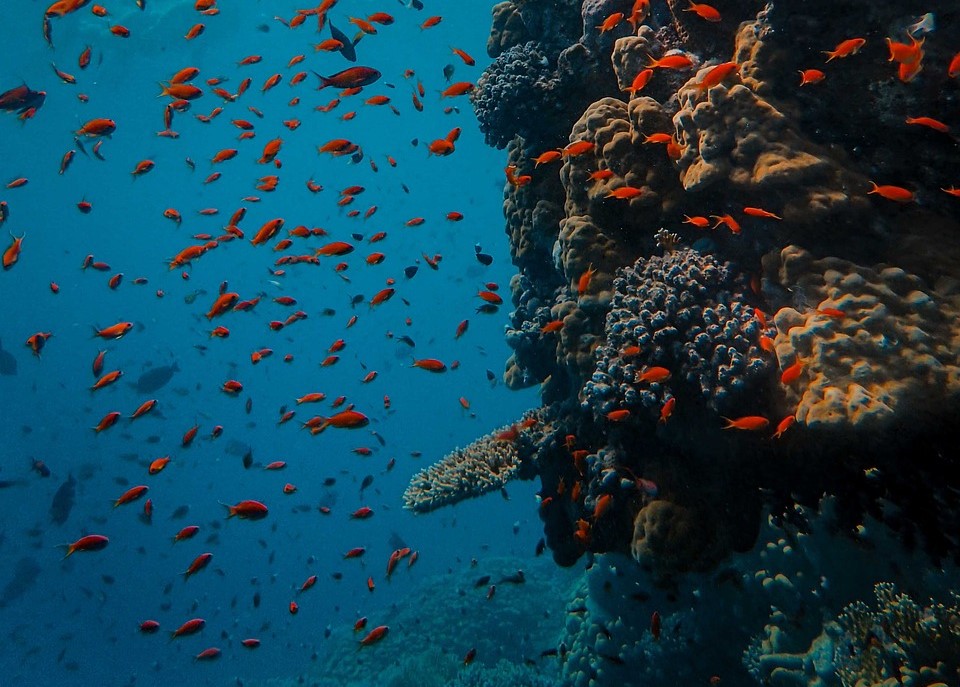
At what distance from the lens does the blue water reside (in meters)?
35.5

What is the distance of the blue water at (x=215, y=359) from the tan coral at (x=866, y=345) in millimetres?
9676

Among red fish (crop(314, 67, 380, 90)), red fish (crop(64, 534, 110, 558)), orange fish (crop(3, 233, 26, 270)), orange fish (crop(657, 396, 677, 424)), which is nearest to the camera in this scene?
orange fish (crop(657, 396, 677, 424))

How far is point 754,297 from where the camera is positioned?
194 inches

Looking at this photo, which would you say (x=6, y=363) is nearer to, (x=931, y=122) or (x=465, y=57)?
(x=465, y=57)

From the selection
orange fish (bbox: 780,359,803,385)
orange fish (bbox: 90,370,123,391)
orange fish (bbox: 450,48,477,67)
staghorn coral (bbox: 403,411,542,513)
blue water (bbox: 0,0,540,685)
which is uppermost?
orange fish (bbox: 450,48,477,67)

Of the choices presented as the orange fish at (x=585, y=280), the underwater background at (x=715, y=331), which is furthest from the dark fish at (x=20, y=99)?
the orange fish at (x=585, y=280)

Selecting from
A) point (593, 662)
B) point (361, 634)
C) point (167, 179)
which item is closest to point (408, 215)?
point (167, 179)

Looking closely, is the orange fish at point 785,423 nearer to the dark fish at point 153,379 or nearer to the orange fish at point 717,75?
the orange fish at point 717,75

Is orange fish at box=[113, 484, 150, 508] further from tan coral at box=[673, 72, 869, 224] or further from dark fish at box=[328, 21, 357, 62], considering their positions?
tan coral at box=[673, 72, 869, 224]

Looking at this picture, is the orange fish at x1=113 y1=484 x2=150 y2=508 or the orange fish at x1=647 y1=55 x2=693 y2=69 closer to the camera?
the orange fish at x1=647 y1=55 x2=693 y2=69

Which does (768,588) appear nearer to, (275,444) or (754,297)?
(754,297)

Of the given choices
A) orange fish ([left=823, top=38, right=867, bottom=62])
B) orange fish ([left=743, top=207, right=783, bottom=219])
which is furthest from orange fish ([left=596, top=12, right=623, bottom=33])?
orange fish ([left=743, top=207, right=783, bottom=219])

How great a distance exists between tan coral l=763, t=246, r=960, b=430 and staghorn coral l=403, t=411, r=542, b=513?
366cm

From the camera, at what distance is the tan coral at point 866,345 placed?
3.56m
